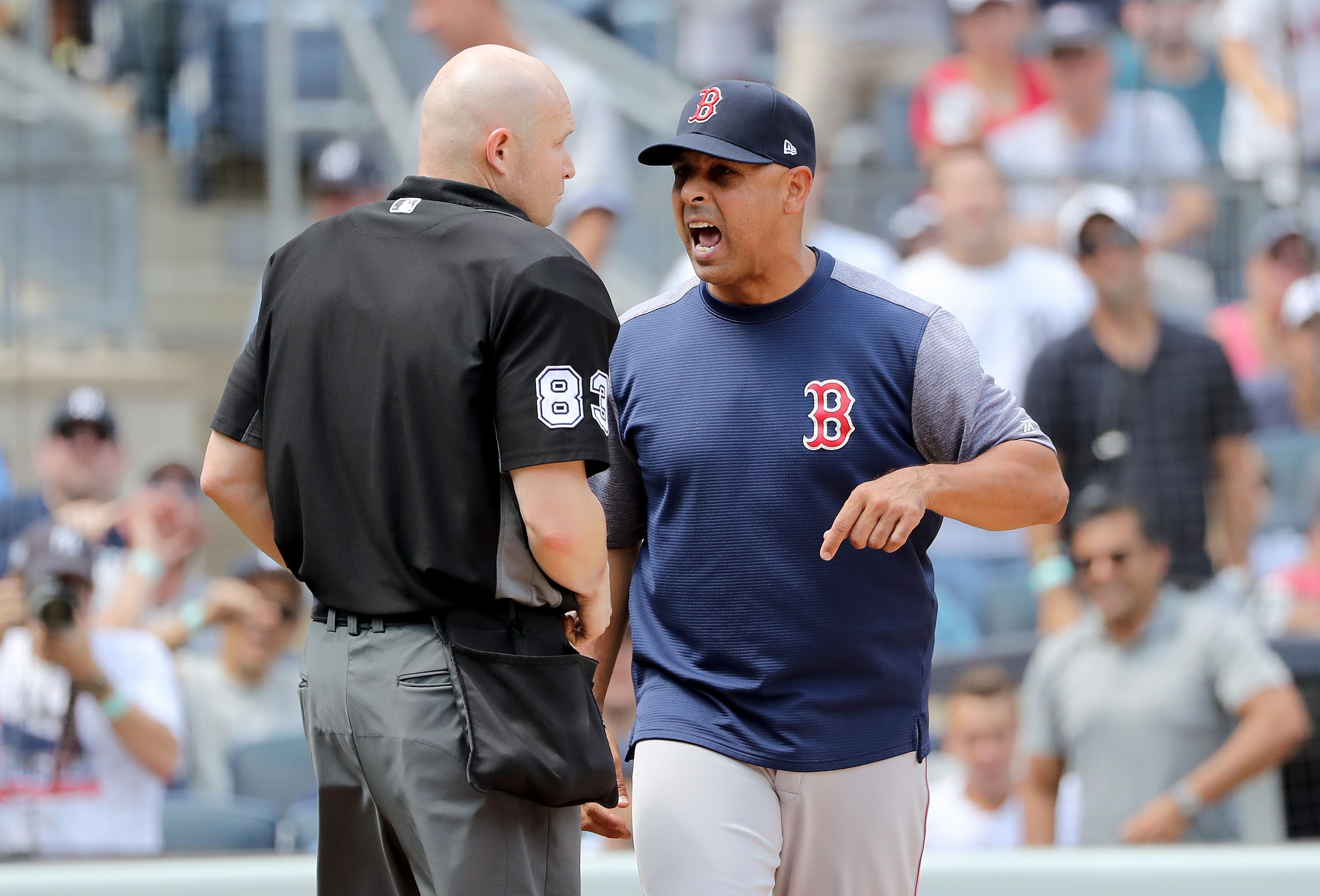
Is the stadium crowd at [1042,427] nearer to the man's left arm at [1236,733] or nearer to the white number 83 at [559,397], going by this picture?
the man's left arm at [1236,733]

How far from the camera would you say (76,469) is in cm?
576

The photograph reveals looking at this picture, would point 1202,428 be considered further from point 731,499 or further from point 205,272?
point 205,272

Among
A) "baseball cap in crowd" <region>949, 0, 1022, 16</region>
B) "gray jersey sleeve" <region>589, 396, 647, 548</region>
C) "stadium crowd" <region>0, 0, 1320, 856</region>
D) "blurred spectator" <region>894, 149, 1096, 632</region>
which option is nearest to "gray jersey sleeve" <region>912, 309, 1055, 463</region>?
"gray jersey sleeve" <region>589, 396, 647, 548</region>

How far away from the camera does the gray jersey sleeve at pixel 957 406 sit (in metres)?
2.75

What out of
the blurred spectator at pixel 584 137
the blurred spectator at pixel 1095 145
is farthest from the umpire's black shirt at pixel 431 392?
the blurred spectator at pixel 1095 145

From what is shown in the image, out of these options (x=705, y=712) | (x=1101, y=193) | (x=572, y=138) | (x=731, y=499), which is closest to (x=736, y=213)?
(x=731, y=499)

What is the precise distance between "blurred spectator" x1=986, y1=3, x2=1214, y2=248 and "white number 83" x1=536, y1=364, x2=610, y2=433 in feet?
13.9

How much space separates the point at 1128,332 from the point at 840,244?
3.79 feet

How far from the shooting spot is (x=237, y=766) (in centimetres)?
512

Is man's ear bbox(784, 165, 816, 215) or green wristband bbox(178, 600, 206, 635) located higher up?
man's ear bbox(784, 165, 816, 215)

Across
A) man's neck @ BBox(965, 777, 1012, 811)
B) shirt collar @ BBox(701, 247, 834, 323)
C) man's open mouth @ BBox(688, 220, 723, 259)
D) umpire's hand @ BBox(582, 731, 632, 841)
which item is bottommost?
man's neck @ BBox(965, 777, 1012, 811)

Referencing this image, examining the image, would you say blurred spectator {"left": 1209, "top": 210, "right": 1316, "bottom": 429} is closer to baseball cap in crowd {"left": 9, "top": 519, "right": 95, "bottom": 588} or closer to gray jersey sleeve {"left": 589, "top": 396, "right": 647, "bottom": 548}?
gray jersey sleeve {"left": 589, "top": 396, "right": 647, "bottom": 548}

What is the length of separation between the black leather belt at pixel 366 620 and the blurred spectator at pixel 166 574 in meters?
2.96

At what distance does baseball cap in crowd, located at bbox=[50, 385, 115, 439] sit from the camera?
5.77 metres
